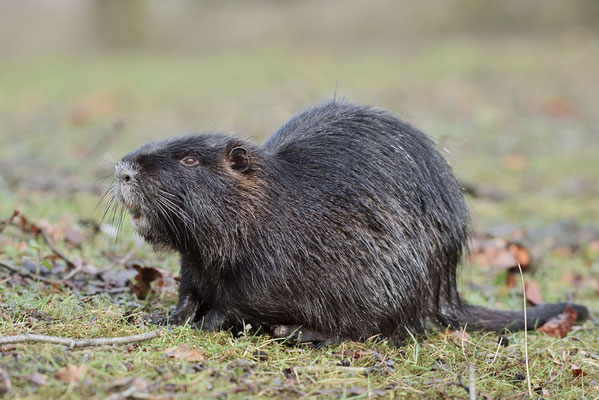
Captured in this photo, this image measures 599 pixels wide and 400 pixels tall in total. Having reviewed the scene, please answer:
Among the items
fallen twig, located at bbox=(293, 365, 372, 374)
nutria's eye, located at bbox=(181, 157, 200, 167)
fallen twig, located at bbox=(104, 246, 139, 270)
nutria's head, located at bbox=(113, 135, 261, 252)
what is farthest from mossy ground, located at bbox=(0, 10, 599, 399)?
nutria's eye, located at bbox=(181, 157, 200, 167)

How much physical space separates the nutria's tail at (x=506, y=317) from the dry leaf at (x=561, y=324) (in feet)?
0.07

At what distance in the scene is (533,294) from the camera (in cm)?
454

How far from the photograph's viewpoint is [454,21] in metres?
16.1

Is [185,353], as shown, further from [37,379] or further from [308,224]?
[308,224]

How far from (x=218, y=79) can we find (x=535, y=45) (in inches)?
256

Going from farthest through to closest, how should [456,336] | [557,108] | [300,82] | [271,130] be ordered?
[300,82] < [557,108] < [271,130] < [456,336]

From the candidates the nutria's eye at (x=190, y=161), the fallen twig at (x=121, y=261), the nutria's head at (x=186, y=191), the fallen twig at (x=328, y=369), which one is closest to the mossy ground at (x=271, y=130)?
the fallen twig at (x=328, y=369)

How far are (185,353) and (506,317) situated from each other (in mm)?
1932

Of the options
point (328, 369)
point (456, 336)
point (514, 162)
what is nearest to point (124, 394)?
point (328, 369)

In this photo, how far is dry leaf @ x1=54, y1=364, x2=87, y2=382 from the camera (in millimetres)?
2492

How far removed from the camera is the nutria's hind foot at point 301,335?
130 inches

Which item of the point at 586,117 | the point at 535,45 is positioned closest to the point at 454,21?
the point at 535,45

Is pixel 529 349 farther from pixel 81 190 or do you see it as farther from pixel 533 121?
pixel 533 121

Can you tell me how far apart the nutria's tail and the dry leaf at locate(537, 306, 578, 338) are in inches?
0.8
